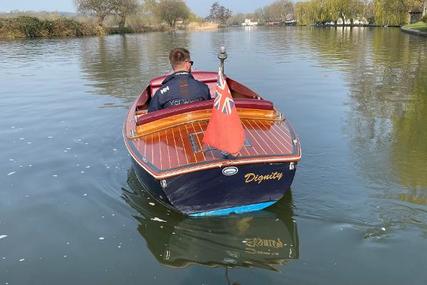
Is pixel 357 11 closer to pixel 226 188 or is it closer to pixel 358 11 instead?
pixel 358 11

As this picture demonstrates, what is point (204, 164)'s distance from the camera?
4.48 meters

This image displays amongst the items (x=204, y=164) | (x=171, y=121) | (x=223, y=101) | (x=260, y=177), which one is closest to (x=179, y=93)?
(x=171, y=121)

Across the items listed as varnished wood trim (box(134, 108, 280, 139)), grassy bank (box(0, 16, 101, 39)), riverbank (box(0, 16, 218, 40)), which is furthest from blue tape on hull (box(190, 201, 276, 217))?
grassy bank (box(0, 16, 101, 39))

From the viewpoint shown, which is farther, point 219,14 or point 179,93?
point 219,14

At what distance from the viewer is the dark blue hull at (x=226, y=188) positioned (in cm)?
457

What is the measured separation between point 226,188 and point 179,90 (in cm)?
173

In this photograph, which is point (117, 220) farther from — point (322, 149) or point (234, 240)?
point (322, 149)

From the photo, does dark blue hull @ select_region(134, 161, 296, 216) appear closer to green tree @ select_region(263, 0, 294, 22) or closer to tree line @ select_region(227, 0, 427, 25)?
tree line @ select_region(227, 0, 427, 25)

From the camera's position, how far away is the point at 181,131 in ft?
18.3

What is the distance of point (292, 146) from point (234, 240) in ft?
4.27

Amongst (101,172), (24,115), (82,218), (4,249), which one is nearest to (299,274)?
(82,218)

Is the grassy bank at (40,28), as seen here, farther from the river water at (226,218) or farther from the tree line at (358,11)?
the river water at (226,218)

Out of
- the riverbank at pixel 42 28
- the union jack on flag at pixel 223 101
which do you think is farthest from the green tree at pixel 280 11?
the union jack on flag at pixel 223 101

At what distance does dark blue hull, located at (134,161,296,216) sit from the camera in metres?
4.57
